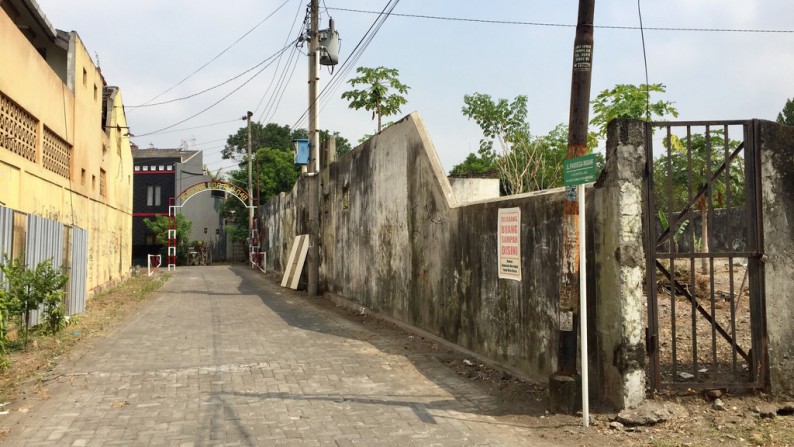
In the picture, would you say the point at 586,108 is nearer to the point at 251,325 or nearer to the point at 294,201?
the point at 251,325

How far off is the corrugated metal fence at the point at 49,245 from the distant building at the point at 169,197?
29.7 m

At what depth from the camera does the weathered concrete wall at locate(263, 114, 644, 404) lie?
226 inches

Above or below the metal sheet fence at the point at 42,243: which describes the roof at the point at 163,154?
above

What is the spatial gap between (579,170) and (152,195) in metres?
41.7

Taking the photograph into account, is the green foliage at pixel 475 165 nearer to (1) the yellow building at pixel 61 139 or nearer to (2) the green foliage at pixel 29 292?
(1) the yellow building at pixel 61 139

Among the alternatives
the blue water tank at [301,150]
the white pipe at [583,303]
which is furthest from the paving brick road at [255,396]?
the blue water tank at [301,150]

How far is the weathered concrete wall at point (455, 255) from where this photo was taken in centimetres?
575

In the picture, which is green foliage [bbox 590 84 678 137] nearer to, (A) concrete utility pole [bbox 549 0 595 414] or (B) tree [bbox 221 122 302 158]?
(A) concrete utility pole [bbox 549 0 595 414]

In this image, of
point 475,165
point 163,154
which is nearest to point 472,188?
point 475,165

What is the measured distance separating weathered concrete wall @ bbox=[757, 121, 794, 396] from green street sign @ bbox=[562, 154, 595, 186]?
6.31 feet

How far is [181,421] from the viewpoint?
5.72 meters

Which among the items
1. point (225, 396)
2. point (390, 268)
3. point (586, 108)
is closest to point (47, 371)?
point (225, 396)

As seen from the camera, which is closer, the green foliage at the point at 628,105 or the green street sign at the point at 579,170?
the green street sign at the point at 579,170

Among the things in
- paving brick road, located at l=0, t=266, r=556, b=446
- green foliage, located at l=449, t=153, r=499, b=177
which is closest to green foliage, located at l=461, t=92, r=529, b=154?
green foliage, located at l=449, t=153, r=499, b=177
